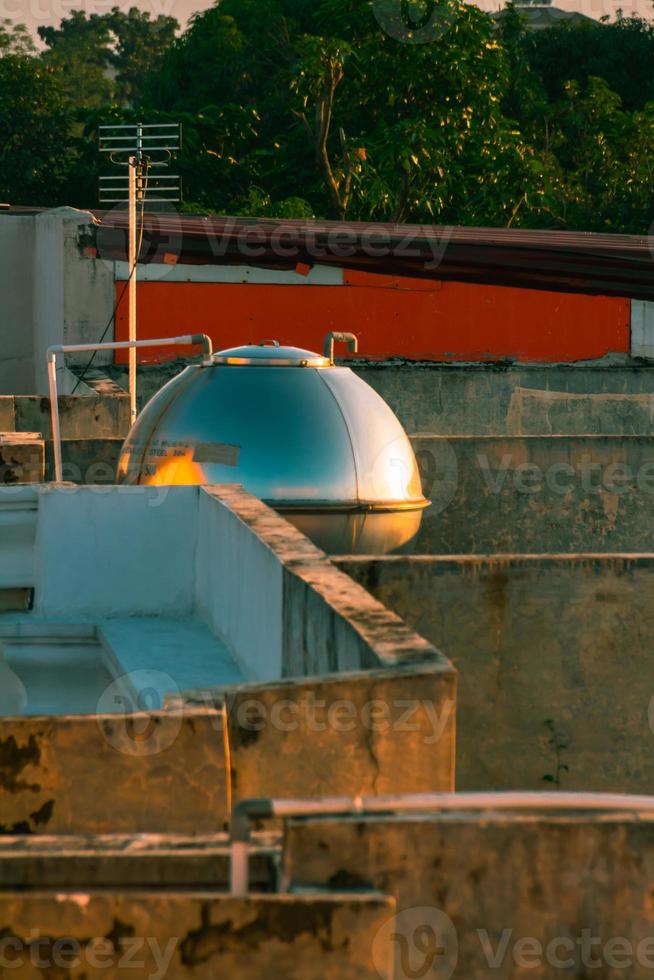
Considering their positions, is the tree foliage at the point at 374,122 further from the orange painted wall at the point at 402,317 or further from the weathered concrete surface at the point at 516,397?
the weathered concrete surface at the point at 516,397

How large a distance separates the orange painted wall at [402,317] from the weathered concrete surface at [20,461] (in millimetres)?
15204

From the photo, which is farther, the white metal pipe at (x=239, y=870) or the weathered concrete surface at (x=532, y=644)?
the weathered concrete surface at (x=532, y=644)

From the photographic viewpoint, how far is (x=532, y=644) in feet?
40.5

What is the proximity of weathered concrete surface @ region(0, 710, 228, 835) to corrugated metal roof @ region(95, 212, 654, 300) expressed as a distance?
25.6 metres

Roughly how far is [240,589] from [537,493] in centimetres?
893

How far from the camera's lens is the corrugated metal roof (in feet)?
105

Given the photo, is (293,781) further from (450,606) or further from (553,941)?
(450,606)

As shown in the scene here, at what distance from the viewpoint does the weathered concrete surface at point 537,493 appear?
1884cm

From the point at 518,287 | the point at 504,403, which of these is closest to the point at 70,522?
the point at 504,403

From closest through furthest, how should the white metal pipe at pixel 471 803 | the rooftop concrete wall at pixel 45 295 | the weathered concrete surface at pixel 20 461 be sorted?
the white metal pipe at pixel 471 803, the weathered concrete surface at pixel 20 461, the rooftop concrete wall at pixel 45 295

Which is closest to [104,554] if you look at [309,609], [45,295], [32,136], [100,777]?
[309,609]

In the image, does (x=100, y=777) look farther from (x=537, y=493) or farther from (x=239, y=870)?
(x=537, y=493)

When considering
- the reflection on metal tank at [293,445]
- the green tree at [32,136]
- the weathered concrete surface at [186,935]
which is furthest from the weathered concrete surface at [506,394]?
the weathered concrete surface at [186,935]

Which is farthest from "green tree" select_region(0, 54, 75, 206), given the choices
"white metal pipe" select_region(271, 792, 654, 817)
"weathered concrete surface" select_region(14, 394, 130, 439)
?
"white metal pipe" select_region(271, 792, 654, 817)
